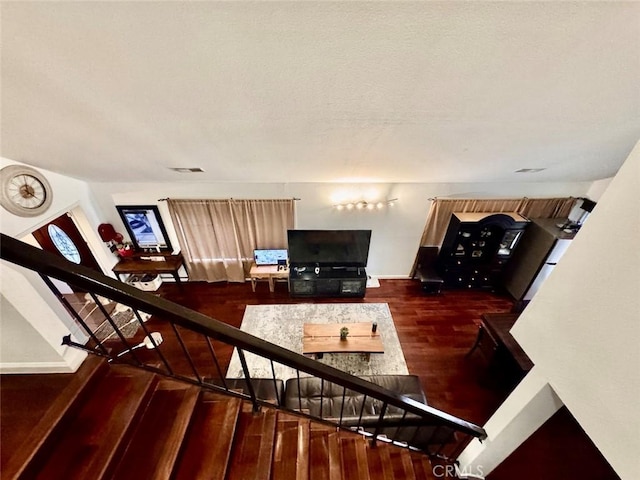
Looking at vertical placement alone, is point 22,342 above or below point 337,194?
below

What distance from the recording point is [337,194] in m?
4.08

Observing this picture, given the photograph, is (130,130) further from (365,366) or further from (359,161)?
(365,366)

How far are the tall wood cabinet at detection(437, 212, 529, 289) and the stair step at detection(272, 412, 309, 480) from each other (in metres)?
3.82

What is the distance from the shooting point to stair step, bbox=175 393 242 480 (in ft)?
3.84

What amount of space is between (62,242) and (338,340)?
488 cm

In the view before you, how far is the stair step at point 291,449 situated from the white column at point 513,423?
1.32 m

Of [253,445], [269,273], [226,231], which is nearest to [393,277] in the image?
[269,273]

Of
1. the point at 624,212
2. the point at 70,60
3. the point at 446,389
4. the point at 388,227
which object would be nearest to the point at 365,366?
the point at 446,389

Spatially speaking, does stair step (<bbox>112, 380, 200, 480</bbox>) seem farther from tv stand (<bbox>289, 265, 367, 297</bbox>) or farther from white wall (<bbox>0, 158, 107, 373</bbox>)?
tv stand (<bbox>289, 265, 367, 297</bbox>)

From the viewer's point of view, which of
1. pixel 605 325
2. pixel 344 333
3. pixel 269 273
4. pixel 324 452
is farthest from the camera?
pixel 269 273

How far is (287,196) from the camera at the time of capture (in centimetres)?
411

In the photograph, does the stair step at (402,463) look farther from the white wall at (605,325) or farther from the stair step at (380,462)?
the white wall at (605,325)

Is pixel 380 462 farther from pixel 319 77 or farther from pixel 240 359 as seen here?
pixel 319 77

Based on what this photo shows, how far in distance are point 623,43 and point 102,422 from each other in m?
2.99
